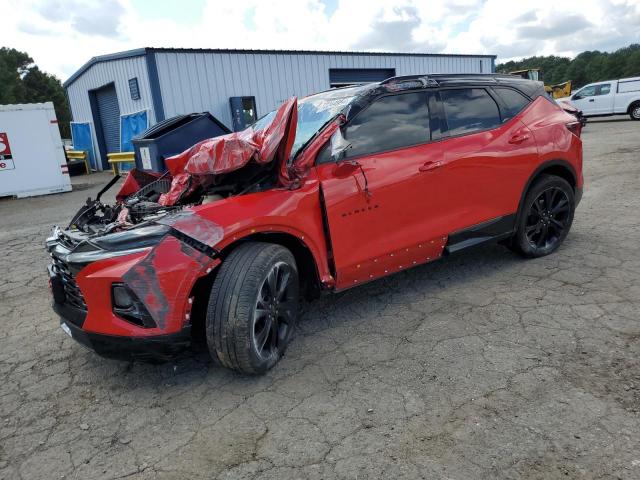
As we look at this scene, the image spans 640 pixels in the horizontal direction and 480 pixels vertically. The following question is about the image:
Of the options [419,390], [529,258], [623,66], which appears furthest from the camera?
[623,66]

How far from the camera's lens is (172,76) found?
44.1 feet

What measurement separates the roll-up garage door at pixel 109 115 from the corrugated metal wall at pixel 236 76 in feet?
13.5

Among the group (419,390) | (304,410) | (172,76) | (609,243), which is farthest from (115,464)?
(172,76)

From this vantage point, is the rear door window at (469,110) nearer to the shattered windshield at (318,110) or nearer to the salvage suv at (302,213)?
the salvage suv at (302,213)

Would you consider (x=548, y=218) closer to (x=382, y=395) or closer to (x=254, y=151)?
(x=382, y=395)

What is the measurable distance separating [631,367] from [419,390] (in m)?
1.19

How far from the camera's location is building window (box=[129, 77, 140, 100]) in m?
13.9

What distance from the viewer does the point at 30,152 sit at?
41.0 ft

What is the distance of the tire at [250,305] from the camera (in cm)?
266

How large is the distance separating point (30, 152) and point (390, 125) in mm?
12045

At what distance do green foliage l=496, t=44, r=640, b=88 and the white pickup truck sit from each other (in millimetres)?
44734

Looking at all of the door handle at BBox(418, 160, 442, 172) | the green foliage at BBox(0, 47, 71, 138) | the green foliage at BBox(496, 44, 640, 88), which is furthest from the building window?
the green foliage at BBox(496, 44, 640, 88)

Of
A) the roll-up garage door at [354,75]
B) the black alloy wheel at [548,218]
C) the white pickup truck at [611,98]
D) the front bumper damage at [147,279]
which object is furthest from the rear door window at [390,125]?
the white pickup truck at [611,98]

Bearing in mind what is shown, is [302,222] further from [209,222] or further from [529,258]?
[529,258]
